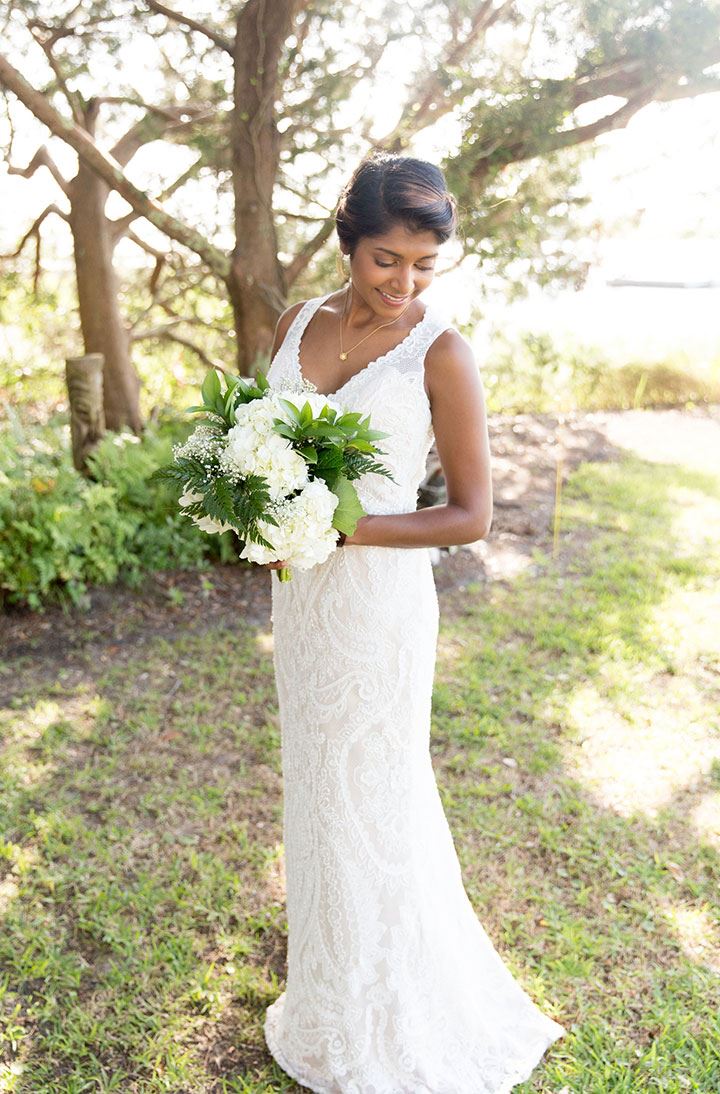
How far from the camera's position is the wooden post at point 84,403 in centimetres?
589

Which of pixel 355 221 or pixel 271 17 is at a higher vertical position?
pixel 271 17

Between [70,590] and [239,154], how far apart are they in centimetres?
316

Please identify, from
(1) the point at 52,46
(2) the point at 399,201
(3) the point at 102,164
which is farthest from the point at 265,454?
(1) the point at 52,46

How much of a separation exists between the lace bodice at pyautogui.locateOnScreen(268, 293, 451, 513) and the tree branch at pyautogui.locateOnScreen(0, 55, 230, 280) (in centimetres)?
403

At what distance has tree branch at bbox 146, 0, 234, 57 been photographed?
5.72 meters

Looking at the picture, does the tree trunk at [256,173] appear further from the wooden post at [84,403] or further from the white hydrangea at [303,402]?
Answer: the white hydrangea at [303,402]

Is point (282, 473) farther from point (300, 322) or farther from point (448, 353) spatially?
point (300, 322)

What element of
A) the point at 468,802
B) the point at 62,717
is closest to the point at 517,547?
the point at 468,802

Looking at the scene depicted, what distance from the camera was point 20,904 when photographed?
A: 3367 mm

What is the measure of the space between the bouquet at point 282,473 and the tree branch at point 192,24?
4795 mm

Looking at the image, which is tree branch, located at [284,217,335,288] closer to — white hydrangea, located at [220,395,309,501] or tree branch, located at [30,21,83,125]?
tree branch, located at [30,21,83,125]

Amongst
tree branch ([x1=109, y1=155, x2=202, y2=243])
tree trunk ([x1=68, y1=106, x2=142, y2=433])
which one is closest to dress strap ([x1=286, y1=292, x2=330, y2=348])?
tree branch ([x1=109, y1=155, x2=202, y2=243])

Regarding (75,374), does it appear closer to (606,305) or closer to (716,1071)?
(716,1071)

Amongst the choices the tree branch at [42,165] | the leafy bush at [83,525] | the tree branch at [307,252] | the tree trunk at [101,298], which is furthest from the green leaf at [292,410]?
the tree branch at [42,165]
